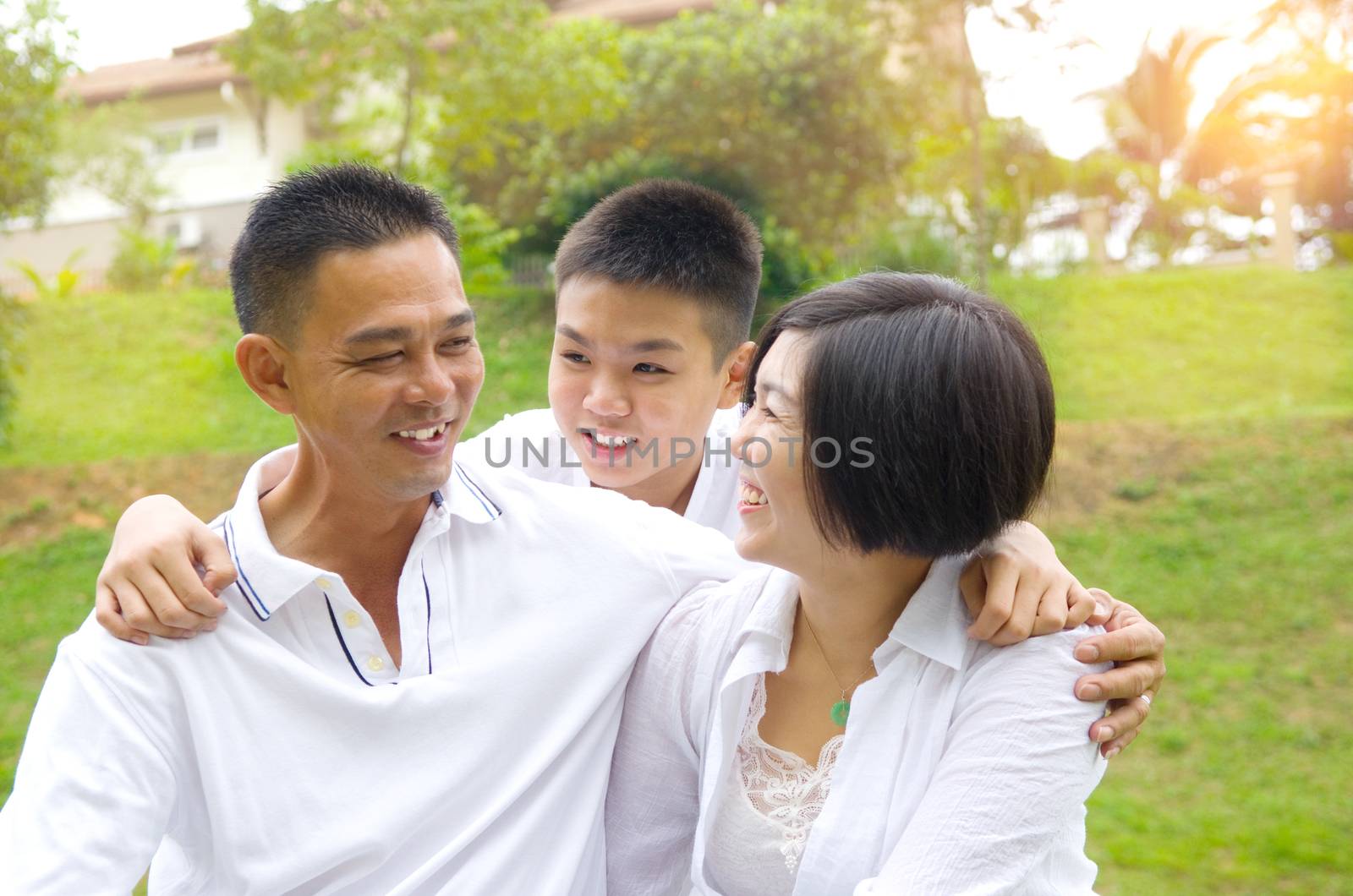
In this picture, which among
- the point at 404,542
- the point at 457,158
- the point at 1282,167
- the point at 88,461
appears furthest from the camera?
the point at 1282,167

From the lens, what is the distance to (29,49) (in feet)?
22.3

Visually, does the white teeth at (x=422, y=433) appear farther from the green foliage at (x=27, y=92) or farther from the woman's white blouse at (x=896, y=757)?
the green foliage at (x=27, y=92)

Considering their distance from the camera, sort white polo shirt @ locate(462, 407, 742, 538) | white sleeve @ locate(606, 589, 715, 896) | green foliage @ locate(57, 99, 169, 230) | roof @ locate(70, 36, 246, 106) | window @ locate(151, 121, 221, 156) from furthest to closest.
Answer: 1. window @ locate(151, 121, 221, 156)
2. roof @ locate(70, 36, 246, 106)
3. green foliage @ locate(57, 99, 169, 230)
4. white polo shirt @ locate(462, 407, 742, 538)
5. white sleeve @ locate(606, 589, 715, 896)

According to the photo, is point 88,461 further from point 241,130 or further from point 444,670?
point 241,130

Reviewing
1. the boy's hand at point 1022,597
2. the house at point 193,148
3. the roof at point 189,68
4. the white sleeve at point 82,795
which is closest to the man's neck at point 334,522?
the white sleeve at point 82,795

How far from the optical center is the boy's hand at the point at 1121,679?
1.82 meters

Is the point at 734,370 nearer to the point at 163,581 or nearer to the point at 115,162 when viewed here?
the point at 163,581

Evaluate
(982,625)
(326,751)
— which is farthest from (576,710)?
(982,625)

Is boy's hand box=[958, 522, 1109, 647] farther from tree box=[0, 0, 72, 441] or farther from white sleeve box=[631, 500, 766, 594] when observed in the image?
tree box=[0, 0, 72, 441]

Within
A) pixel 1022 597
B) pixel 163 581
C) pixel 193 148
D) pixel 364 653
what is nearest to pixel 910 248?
pixel 1022 597

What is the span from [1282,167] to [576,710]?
1731cm

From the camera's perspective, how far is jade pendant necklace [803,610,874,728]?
203 cm

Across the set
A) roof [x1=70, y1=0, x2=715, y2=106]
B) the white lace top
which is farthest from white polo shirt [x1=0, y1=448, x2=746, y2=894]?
roof [x1=70, y1=0, x2=715, y2=106]

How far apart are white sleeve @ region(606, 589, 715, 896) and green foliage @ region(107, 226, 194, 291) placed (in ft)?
33.8
